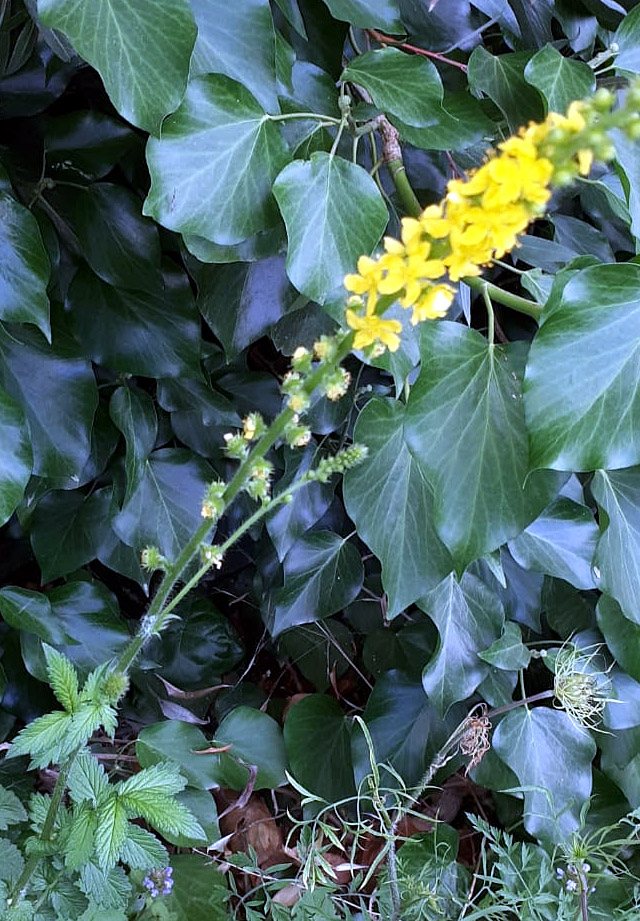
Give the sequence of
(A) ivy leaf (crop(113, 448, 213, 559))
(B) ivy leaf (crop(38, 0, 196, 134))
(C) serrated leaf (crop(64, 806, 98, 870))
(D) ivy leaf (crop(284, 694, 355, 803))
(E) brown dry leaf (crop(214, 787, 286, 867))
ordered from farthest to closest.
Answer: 1. (E) brown dry leaf (crop(214, 787, 286, 867))
2. (D) ivy leaf (crop(284, 694, 355, 803))
3. (A) ivy leaf (crop(113, 448, 213, 559))
4. (C) serrated leaf (crop(64, 806, 98, 870))
5. (B) ivy leaf (crop(38, 0, 196, 134))

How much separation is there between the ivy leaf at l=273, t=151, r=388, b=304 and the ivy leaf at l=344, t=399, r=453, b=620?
168 mm

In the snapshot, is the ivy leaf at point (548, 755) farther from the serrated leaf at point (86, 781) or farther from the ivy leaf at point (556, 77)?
the ivy leaf at point (556, 77)

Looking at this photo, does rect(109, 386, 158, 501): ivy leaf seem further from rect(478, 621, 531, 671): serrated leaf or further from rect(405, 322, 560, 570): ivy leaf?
rect(478, 621, 531, 671): serrated leaf

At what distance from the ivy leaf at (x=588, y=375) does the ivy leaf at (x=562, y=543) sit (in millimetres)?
278

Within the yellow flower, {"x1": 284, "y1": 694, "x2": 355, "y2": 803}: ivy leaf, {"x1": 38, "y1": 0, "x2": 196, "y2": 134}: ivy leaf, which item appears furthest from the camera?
{"x1": 284, "y1": 694, "x2": 355, "y2": 803}: ivy leaf

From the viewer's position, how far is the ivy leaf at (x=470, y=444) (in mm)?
615

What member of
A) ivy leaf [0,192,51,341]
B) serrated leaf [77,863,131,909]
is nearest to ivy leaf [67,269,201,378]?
ivy leaf [0,192,51,341]

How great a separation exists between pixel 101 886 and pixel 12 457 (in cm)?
38

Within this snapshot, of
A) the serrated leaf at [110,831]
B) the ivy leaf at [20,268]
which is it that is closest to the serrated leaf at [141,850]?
the serrated leaf at [110,831]

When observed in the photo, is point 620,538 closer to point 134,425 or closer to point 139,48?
point 134,425

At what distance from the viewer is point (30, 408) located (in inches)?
29.0

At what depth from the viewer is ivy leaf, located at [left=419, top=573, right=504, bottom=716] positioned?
86cm

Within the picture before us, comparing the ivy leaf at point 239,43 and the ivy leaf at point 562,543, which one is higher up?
the ivy leaf at point 239,43

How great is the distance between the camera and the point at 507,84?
2.32ft
